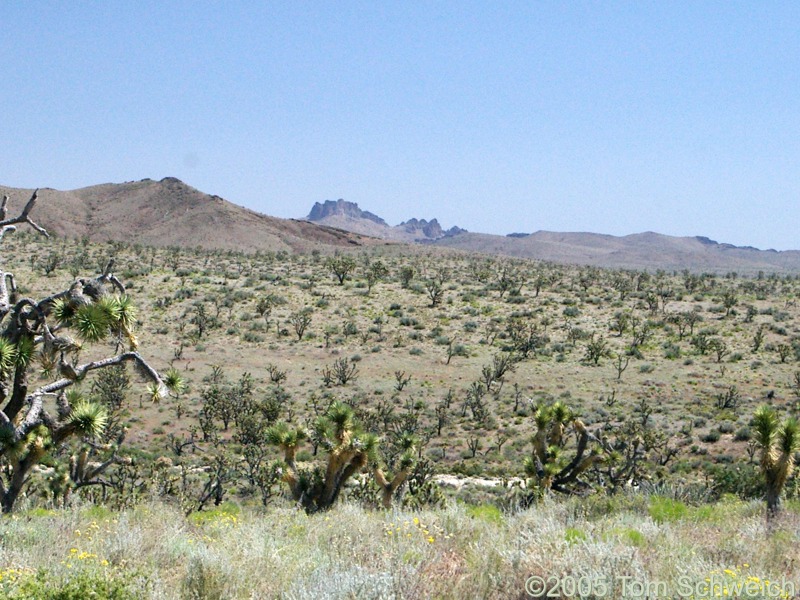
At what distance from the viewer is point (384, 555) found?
5.90 meters

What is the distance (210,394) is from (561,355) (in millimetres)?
19243

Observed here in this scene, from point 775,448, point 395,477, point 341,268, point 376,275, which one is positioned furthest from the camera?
point 376,275

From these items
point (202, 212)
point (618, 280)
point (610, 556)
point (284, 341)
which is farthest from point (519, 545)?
point (202, 212)

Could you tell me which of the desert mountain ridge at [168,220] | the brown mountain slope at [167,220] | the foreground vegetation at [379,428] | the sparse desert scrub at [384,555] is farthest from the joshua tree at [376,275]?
the brown mountain slope at [167,220]

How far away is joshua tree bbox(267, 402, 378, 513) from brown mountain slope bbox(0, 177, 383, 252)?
9041 centimetres

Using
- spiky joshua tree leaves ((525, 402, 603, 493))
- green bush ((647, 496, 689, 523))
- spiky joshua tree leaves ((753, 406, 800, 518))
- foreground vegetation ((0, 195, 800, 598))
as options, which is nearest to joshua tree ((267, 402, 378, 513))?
foreground vegetation ((0, 195, 800, 598))

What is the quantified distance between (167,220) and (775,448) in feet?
371

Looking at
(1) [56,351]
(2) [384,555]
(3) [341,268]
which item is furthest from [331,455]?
(3) [341,268]

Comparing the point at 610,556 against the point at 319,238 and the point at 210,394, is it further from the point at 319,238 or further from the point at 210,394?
the point at 319,238

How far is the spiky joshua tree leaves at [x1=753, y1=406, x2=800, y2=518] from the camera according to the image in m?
12.2

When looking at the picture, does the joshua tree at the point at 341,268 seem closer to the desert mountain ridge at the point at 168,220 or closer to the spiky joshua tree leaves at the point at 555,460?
the spiky joshua tree leaves at the point at 555,460

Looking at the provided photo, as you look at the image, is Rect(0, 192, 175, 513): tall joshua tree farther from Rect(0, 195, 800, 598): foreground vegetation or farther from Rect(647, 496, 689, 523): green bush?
Rect(647, 496, 689, 523): green bush

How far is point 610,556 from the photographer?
5.59 metres

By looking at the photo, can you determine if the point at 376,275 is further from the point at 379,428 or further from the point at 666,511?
the point at 666,511
